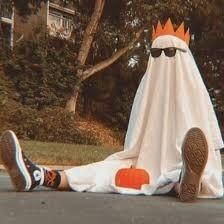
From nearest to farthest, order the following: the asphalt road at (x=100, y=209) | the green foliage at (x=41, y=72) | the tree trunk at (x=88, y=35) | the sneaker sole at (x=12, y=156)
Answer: the asphalt road at (x=100, y=209), the sneaker sole at (x=12, y=156), the green foliage at (x=41, y=72), the tree trunk at (x=88, y=35)

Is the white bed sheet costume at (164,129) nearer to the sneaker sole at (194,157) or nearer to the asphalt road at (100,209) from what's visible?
the asphalt road at (100,209)

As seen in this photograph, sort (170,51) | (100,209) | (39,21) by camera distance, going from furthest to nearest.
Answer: (39,21) → (170,51) → (100,209)

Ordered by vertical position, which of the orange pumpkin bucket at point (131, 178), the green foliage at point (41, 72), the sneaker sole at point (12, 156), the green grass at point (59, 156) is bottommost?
the orange pumpkin bucket at point (131, 178)

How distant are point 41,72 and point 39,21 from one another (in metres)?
6.59

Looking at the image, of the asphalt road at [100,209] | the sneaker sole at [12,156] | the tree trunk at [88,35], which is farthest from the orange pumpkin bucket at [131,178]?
the tree trunk at [88,35]

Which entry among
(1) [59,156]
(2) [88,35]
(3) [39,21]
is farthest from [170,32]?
(3) [39,21]

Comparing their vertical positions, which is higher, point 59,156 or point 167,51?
point 167,51

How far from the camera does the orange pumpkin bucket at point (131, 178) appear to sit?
20.0 feet

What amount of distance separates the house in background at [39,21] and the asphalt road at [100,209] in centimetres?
1979

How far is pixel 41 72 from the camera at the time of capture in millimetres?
23422

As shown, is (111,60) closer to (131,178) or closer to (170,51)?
(170,51)

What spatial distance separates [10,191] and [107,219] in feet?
5.82

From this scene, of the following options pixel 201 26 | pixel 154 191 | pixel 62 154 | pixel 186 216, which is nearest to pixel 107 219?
pixel 186 216

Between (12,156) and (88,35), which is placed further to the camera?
(88,35)
